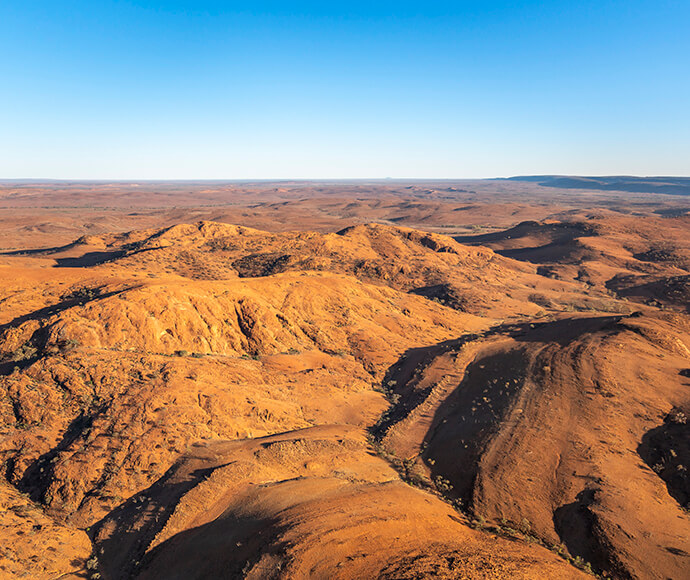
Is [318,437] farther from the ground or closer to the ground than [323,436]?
farther from the ground

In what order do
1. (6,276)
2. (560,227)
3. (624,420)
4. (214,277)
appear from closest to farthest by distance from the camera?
(624,420) → (6,276) → (214,277) → (560,227)

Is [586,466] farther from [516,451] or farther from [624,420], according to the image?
[624,420]

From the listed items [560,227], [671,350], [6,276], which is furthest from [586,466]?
[560,227]

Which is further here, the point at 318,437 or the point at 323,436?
the point at 323,436
